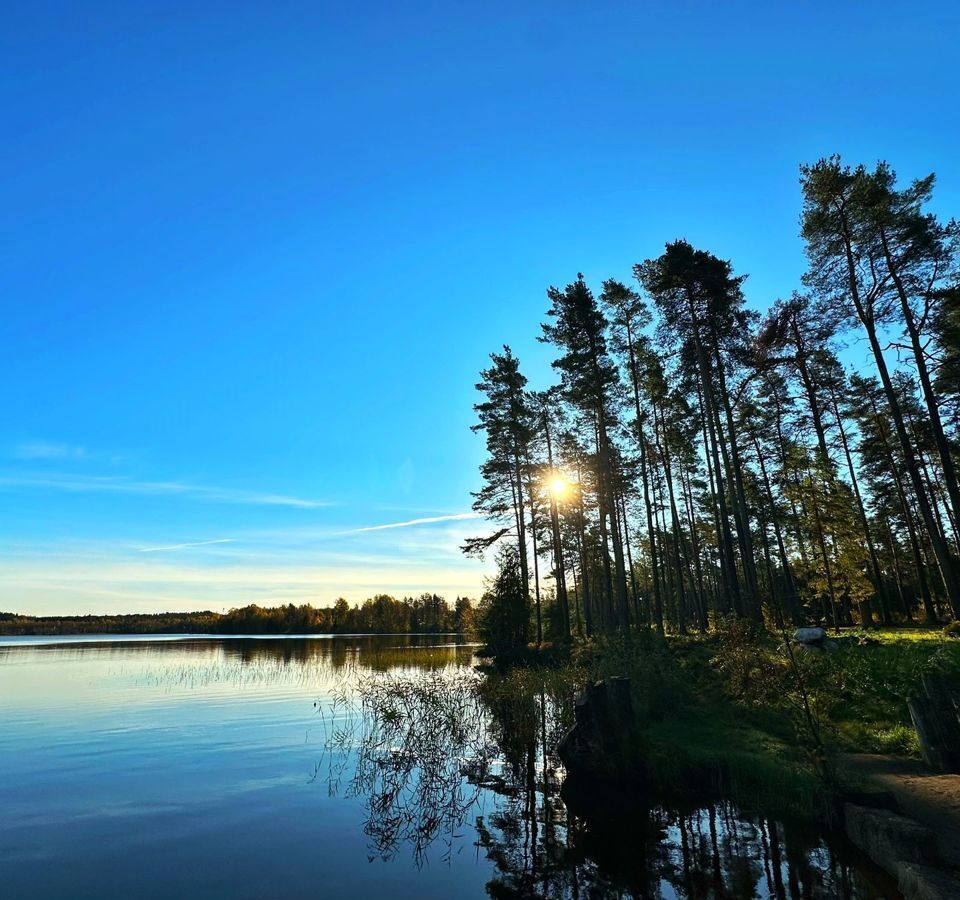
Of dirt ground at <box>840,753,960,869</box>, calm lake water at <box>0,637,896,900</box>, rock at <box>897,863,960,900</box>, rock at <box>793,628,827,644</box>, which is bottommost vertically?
calm lake water at <box>0,637,896,900</box>

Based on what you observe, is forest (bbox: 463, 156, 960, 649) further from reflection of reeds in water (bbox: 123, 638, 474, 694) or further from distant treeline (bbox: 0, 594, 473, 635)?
distant treeline (bbox: 0, 594, 473, 635)

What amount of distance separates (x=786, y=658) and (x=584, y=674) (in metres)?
5.51

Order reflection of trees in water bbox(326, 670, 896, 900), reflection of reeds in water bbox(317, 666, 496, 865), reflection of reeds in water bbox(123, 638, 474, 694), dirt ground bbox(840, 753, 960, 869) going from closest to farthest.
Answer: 1. reflection of trees in water bbox(326, 670, 896, 900)
2. dirt ground bbox(840, 753, 960, 869)
3. reflection of reeds in water bbox(317, 666, 496, 865)
4. reflection of reeds in water bbox(123, 638, 474, 694)

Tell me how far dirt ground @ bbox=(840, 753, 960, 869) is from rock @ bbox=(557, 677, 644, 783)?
355 cm

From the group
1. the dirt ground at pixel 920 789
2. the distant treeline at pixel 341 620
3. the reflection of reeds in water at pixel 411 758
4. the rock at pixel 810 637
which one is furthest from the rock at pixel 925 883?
the distant treeline at pixel 341 620

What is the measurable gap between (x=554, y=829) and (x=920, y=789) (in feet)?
18.6

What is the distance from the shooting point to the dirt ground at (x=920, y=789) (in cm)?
677

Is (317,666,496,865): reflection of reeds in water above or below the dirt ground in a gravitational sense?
below

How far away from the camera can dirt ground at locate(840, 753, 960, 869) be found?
22.2ft

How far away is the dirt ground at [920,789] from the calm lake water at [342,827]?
111 centimetres

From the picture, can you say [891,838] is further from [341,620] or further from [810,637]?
[341,620]

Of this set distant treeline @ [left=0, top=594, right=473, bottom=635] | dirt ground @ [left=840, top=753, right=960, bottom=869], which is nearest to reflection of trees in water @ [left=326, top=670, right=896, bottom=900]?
dirt ground @ [left=840, top=753, right=960, bottom=869]

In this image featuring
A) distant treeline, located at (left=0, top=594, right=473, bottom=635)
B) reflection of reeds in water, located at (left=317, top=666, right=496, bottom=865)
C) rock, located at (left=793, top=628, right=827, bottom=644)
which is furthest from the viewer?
distant treeline, located at (left=0, top=594, right=473, bottom=635)

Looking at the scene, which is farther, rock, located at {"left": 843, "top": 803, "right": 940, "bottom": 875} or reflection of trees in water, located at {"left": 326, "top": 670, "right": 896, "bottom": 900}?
reflection of trees in water, located at {"left": 326, "top": 670, "right": 896, "bottom": 900}
